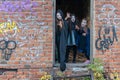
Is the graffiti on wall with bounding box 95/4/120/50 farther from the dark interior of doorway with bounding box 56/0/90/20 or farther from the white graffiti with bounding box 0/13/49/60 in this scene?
the dark interior of doorway with bounding box 56/0/90/20

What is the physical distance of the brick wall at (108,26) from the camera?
7801 millimetres

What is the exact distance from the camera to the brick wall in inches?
307

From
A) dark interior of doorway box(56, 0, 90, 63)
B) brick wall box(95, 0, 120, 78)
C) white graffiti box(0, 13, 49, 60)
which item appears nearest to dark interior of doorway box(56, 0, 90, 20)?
dark interior of doorway box(56, 0, 90, 63)

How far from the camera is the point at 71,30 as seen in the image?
852 cm

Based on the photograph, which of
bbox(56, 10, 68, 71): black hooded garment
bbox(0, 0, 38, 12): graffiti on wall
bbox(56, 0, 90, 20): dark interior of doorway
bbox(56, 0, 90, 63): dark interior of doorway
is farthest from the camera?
bbox(56, 0, 90, 20): dark interior of doorway

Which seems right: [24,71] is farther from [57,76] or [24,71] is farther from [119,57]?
[119,57]

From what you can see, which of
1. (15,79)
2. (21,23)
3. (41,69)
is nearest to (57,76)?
(41,69)

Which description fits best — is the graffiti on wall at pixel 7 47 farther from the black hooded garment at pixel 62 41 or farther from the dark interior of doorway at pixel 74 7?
the dark interior of doorway at pixel 74 7

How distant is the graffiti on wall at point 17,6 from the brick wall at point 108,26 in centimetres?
154

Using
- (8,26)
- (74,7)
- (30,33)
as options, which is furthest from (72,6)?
(8,26)

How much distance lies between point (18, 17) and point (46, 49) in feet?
3.27

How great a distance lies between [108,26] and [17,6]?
2.20m

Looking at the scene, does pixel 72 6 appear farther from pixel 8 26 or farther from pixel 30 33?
pixel 8 26

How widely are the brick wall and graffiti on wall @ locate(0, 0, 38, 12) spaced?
154 centimetres
